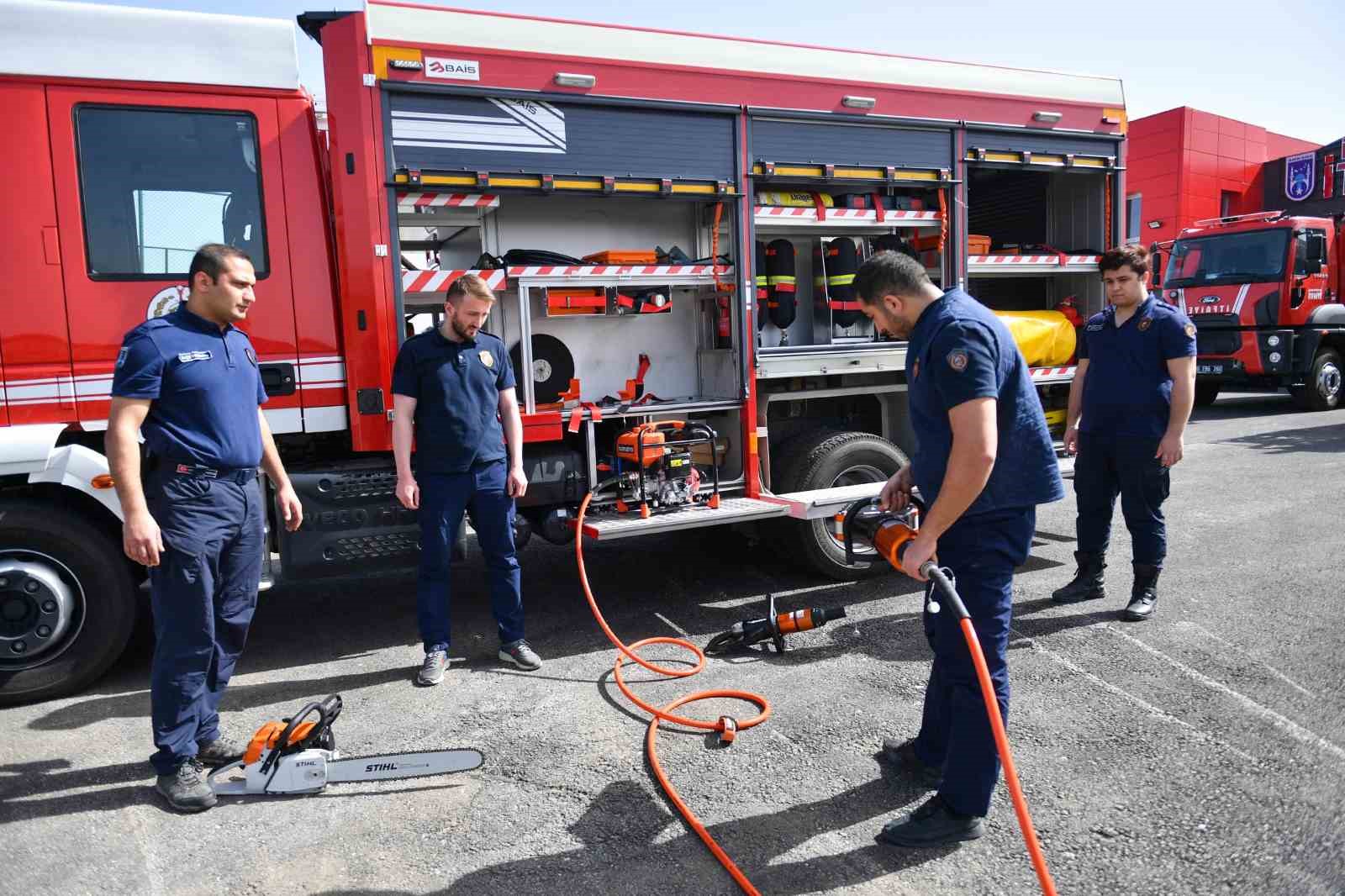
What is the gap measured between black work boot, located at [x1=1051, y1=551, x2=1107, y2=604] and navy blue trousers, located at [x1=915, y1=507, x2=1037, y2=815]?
246cm

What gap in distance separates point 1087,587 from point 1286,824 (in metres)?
2.33

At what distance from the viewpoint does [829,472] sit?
Answer: 5477mm

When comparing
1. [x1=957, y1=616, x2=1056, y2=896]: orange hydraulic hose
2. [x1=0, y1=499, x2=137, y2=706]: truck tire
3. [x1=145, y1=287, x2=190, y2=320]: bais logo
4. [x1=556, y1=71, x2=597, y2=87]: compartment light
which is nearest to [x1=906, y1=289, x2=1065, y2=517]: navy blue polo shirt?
[x1=957, y1=616, x2=1056, y2=896]: orange hydraulic hose

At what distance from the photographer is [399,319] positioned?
4387mm

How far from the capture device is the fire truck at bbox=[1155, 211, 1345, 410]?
44.8 feet

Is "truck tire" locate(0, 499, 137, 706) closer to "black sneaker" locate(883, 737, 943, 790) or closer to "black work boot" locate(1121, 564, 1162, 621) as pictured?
"black sneaker" locate(883, 737, 943, 790)

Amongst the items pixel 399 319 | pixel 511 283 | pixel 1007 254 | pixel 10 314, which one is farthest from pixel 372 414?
pixel 1007 254

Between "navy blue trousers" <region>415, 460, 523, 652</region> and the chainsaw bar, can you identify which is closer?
the chainsaw bar

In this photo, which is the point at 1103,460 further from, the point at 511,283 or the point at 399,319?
the point at 399,319

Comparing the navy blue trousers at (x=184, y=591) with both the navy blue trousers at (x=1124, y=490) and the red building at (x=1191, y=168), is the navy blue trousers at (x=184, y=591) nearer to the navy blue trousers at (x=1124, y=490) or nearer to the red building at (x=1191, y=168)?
the navy blue trousers at (x=1124, y=490)

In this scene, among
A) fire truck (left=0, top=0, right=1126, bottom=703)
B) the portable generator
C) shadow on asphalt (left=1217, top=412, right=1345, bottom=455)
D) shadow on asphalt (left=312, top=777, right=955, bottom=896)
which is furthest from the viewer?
shadow on asphalt (left=1217, top=412, right=1345, bottom=455)

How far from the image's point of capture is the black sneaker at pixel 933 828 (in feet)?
9.12

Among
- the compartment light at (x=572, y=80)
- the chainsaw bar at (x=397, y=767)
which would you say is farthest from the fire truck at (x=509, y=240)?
the chainsaw bar at (x=397, y=767)

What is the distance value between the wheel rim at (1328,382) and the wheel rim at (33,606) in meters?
16.0
